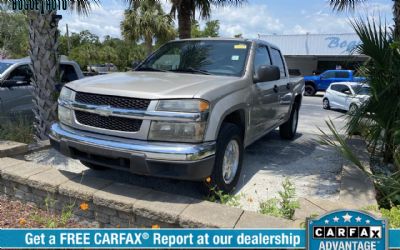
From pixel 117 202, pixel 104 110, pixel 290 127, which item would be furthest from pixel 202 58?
pixel 290 127

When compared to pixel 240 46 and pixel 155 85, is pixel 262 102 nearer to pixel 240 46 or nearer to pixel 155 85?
pixel 240 46

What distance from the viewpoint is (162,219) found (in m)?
3.08

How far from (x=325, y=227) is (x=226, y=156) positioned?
1.61 m

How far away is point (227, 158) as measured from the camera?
389cm

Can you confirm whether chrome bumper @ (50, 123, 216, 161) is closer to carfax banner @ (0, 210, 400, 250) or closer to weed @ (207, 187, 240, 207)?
weed @ (207, 187, 240, 207)

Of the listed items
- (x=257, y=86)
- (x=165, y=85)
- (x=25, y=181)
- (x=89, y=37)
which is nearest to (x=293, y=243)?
(x=165, y=85)

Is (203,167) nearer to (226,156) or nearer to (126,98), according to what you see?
(226,156)

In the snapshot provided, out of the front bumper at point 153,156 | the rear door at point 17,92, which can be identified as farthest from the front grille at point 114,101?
the rear door at point 17,92

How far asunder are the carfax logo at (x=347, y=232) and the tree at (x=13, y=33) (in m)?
30.5

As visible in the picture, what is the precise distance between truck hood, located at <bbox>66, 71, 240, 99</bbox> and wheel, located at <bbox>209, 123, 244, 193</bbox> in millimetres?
511

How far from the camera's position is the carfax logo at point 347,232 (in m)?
2.30

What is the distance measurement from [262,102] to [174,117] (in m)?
2.01

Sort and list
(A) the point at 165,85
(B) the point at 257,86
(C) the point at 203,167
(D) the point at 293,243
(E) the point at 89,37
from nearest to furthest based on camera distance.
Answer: (D) the point at 293,243, (C) the point at 203,167, (A) the point at 165,85, (B) the point at 257,86, (E) the point at 89,37

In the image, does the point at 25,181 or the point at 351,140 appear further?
the point at 351,140
